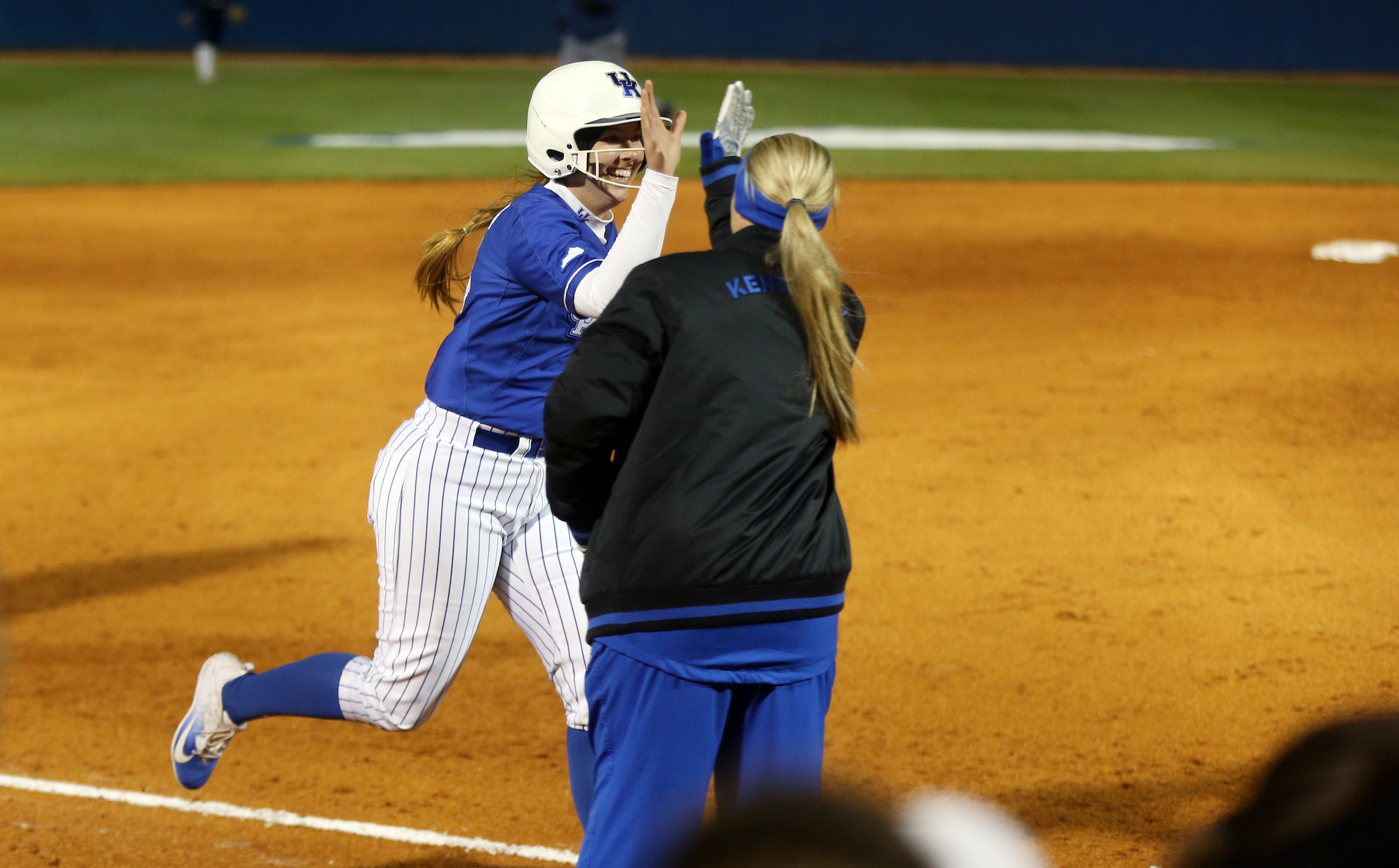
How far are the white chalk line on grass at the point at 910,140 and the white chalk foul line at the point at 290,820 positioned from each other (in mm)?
13840

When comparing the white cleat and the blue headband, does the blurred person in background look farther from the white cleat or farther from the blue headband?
the white cleat

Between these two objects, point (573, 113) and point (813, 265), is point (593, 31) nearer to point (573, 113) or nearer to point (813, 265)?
point (573, 113)

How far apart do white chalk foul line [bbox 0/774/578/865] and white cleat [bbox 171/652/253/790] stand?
12.0 inches

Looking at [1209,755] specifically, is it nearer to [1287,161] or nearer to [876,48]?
[1287,161]

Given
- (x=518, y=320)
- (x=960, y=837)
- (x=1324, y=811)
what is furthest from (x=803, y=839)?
(x=518, y=320)

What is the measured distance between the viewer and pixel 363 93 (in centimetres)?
2262

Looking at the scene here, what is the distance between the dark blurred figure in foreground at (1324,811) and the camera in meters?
1.04

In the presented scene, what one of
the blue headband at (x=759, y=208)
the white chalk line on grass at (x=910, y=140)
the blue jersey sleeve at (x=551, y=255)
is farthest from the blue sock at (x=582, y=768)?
the white chalk line on grass at (x=910, y=140)

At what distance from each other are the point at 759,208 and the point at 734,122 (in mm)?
732

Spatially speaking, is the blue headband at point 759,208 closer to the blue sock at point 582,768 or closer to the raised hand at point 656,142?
the raised hand at point 656,142

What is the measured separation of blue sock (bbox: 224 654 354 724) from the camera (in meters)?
3.72

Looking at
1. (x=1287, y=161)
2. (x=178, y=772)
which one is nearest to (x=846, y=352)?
(x=178, y=772)

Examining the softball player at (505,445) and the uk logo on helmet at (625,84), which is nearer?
the softball player at (505,445)

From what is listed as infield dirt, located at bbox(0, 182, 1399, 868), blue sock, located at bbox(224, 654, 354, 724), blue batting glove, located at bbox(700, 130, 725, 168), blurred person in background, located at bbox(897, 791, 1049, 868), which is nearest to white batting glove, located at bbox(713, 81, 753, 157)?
blue batting glove, located at bbox(700, 130, 725, 168)
